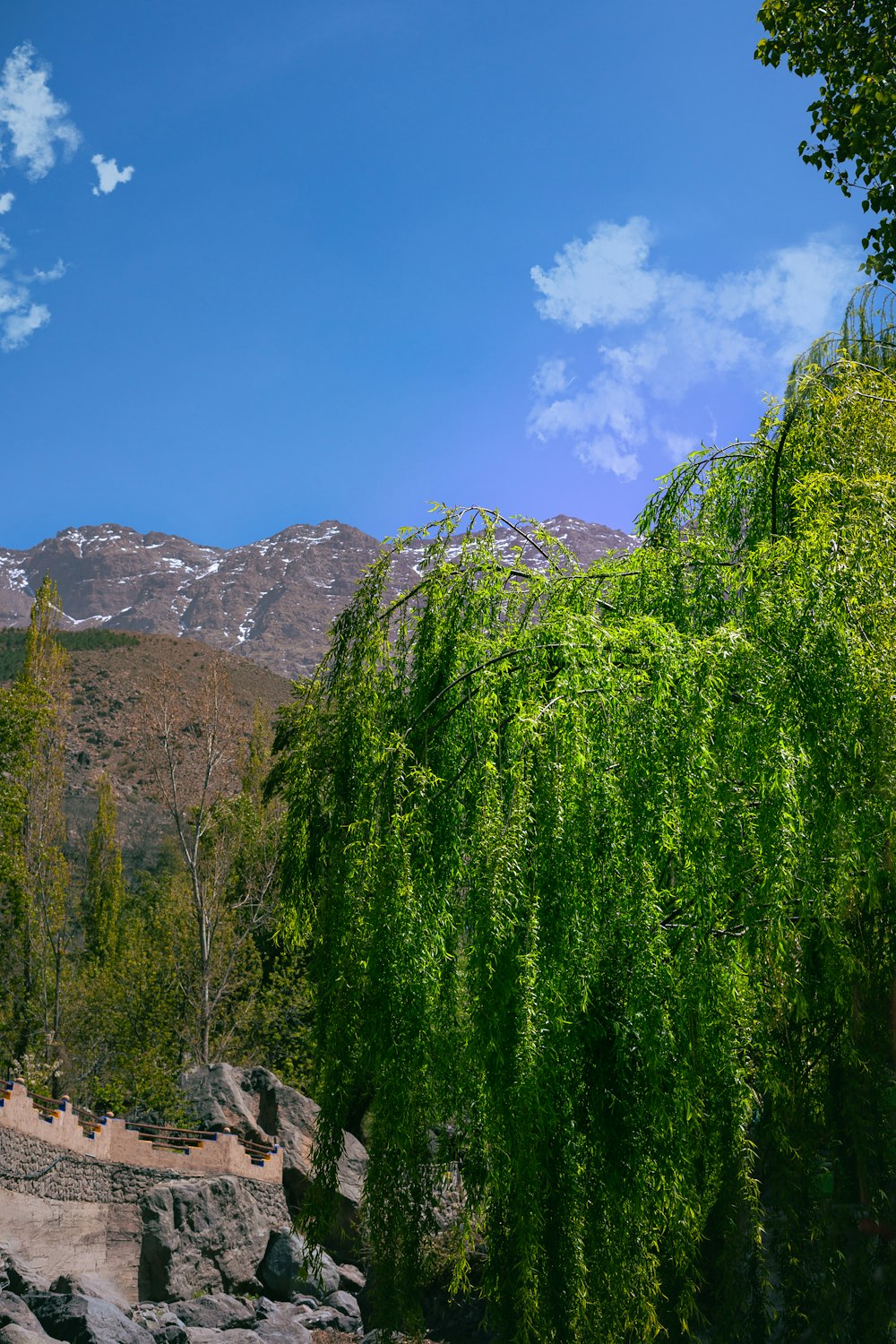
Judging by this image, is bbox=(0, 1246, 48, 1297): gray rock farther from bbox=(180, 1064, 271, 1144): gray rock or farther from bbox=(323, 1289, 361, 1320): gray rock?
bbox=(180, 1064, 271, 1144): gray rock

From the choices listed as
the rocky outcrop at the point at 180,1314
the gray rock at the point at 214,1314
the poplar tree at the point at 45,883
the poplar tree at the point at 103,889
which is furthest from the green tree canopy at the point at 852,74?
the poplar tree at the point at 103,889

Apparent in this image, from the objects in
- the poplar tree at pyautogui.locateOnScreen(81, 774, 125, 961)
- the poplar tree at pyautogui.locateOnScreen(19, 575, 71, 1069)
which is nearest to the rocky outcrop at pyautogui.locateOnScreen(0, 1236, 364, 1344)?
the poplar tree at pyautogui.locateOnScreen(19, 575, 71, 1069)

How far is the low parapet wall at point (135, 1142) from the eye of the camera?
17453 millimetres

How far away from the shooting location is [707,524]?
8.08m

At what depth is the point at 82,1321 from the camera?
43.9ft

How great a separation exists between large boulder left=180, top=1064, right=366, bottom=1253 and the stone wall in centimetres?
236

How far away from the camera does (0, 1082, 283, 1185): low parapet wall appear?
17453mm

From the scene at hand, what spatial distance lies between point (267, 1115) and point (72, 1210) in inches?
215

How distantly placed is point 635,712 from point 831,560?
58.5 inches

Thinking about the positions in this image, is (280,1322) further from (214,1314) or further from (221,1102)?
(221,1102)

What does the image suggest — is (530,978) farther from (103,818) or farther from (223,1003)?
(103,818)

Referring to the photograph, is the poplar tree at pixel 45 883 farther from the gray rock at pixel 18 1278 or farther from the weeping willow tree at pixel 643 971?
the weeping willow tree at pixel 643 971

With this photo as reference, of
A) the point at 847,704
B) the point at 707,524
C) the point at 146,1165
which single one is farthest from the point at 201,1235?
the point at 847,704

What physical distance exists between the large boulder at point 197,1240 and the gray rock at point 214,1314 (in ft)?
2.56
